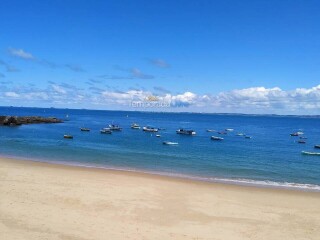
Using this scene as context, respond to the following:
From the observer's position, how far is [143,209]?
63.9 ft

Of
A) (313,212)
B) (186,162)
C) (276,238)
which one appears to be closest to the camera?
(276,238)

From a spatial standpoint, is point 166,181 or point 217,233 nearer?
point 217,233

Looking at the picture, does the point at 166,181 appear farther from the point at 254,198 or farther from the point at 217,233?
the point at 217,233

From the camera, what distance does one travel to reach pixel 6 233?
1452 centimetres

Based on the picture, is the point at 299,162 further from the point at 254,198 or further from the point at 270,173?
the point at 254,198

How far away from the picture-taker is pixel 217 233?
16172 mm

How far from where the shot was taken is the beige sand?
1563 cm

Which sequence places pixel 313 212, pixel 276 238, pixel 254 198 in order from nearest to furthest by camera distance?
pixel 276 238 < pixel 313 212 < pixel 254 198

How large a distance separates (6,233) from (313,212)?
17333mm

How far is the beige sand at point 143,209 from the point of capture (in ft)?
51.3

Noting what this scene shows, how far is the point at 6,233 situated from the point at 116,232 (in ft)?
15.2

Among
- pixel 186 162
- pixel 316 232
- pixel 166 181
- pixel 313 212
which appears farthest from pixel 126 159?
pixel 316 232

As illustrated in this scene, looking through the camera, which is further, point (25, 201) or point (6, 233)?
point (25, 201)

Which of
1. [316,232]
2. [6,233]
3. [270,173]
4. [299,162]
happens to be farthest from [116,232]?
[299,162]
